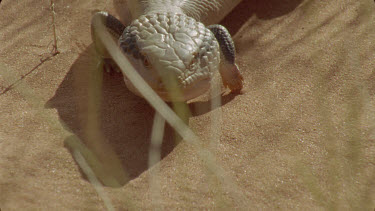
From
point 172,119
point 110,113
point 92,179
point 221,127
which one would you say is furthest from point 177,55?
point 92,179

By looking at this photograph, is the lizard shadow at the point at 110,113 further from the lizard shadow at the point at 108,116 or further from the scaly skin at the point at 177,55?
the scaly skin at the point at 177,55

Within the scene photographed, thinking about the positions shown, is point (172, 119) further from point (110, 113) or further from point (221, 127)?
point (110, 113)

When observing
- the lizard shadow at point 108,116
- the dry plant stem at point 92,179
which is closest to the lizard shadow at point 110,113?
the lizard shadow at point 108,116

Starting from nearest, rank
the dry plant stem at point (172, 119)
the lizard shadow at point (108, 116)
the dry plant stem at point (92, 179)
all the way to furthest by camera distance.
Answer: the dry plant stem at point (92, 179) → the dry plant stem at point (172, 119) → the lizard shadow at point (108, 116)

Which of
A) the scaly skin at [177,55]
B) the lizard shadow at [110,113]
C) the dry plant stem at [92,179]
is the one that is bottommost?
the lizard shadow at [110,113]

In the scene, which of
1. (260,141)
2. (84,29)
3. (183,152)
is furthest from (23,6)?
(260,141)

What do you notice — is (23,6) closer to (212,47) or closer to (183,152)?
(212,47)

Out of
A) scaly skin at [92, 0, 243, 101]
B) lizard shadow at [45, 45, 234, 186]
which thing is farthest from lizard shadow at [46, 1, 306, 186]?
scaly skin at [92, 0, 243, 101]

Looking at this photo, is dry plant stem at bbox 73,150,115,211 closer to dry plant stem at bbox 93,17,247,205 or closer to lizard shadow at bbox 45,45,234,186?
lizard shadow at bbox 45,45,234,186
